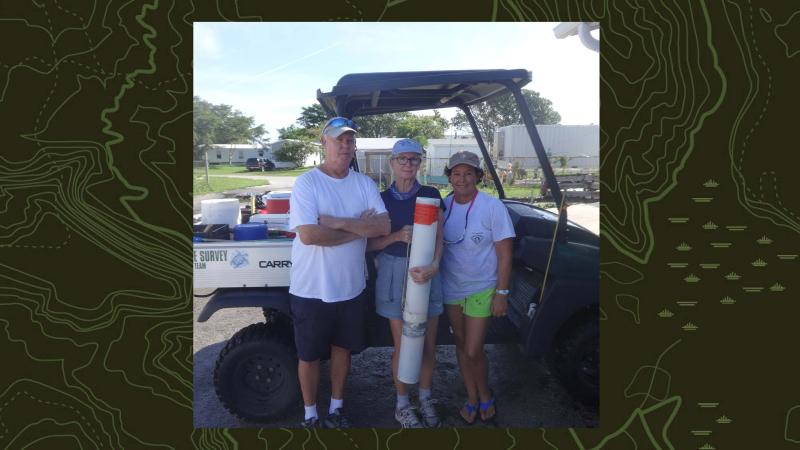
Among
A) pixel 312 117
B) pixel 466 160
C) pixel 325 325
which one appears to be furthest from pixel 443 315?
pixel 312 117

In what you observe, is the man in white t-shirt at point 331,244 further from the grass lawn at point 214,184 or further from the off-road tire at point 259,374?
the grass lawn at point 214,184

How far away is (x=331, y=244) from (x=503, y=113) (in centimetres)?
155

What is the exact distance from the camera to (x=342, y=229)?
7.52 feet

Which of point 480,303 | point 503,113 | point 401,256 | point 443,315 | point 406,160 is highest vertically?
point 503,113

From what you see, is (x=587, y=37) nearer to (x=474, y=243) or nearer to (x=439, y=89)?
(x=439, y=89)

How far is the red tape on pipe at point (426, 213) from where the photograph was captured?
222cm

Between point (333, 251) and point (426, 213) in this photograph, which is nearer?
point (426, 213)

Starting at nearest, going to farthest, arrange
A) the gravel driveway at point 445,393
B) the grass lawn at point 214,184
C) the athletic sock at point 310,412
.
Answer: the grass lawn at point 214,184
the athletic sock at point 310,412
the gravel driveway at point 445,393

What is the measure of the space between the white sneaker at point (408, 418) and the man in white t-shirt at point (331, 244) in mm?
551

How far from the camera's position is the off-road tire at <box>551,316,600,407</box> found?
108 inches

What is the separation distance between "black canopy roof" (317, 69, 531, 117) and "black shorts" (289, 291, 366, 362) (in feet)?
3.91

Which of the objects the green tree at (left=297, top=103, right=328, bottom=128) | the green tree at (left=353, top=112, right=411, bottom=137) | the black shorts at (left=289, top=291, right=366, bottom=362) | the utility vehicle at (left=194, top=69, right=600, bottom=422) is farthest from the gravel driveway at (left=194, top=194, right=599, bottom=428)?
the green tree at (left=297, top=103, right=328, bottom=128)

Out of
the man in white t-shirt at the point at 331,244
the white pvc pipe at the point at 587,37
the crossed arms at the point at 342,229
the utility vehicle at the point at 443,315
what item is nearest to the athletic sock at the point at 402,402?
the utility vehicle at the point at 443,315

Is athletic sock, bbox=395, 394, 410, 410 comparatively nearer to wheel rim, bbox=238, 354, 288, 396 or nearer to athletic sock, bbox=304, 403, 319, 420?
athletic sock, bbox=304, 403, 319, 420
